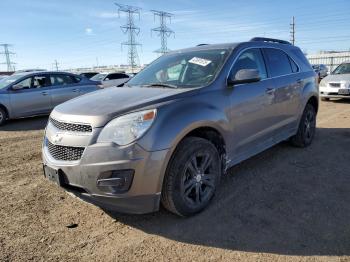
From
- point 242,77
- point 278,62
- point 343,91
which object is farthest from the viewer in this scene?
point 343,91

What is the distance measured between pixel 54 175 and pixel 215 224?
5.49 feet

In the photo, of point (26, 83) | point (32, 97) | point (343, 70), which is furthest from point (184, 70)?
point (343, 70)

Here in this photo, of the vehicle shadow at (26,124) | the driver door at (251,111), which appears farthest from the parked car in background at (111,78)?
the driver door at (251,111)

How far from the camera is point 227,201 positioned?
13.1 feet

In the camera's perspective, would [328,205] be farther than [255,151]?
No

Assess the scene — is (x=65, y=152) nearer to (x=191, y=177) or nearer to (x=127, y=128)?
(x=127, y=128)

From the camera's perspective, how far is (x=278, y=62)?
17.4 feet

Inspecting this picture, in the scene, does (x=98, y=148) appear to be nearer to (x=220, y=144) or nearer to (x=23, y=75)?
(x=220, y=144)

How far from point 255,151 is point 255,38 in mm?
1716

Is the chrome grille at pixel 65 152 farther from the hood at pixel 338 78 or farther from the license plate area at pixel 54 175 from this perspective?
the hood at pixel 338 78

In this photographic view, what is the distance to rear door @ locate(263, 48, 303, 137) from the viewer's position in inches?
198

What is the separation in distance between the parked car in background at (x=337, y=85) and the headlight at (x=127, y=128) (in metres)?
10.9

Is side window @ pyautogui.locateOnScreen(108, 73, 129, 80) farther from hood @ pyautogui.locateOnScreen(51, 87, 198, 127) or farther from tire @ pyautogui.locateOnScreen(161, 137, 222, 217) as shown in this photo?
tire @ pyautogui.locateOnScreen(161, 137, 222, 217)

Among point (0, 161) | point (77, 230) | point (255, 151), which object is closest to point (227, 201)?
point (255, 151)
